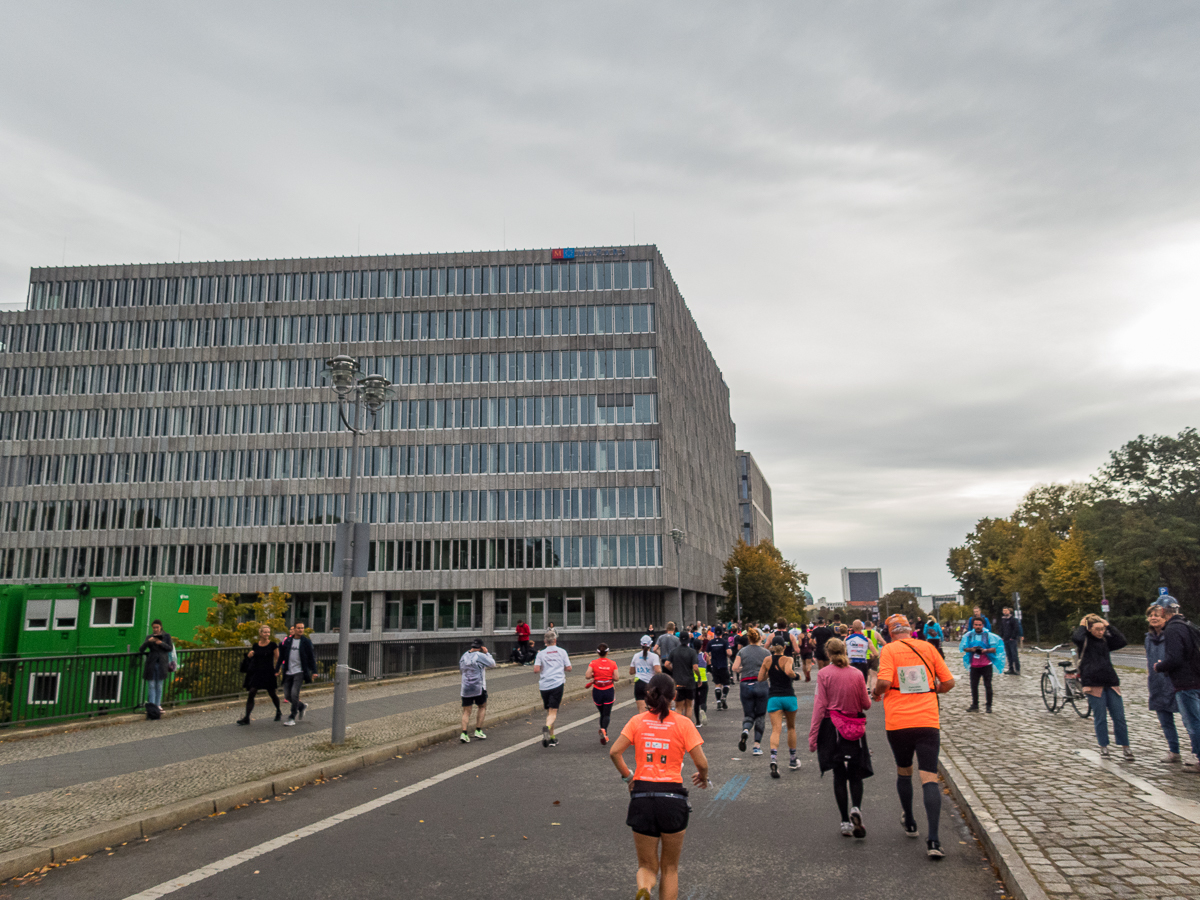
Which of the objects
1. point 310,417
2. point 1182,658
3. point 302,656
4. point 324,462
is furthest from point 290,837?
point 310,417

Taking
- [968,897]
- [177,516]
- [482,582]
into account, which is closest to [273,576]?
[177,516]

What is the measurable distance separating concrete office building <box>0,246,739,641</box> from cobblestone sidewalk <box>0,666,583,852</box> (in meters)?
47.1

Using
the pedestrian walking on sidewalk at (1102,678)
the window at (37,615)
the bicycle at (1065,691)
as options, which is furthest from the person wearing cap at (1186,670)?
the window at (37,615)

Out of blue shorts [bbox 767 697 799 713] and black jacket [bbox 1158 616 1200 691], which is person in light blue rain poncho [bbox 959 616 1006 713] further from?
blue shorts [bbox 767 697 799 713]

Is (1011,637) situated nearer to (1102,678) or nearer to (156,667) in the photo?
(1102,678)

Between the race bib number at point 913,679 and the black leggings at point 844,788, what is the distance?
37.1 inches

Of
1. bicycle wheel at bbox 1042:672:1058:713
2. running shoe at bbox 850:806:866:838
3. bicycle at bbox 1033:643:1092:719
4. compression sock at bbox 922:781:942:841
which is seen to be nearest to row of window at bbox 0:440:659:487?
bicycle wheel at bbox 1042:672:1058:713

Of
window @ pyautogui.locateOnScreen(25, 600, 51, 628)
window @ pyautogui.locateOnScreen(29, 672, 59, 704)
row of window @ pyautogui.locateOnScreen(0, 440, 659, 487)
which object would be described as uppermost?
row of window @ pyautogui.locateOnScreen(0, 440, 659, 487)

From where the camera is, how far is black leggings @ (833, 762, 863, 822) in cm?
749

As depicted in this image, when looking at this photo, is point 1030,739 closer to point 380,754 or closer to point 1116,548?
point 380,754

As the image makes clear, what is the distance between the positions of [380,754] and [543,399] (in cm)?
5227

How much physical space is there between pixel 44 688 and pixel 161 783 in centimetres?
708

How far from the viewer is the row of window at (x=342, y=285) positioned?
65750mm

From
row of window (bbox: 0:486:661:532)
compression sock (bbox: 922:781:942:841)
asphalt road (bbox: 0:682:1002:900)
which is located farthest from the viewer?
row of window (bbox: 0:486:661:532)
